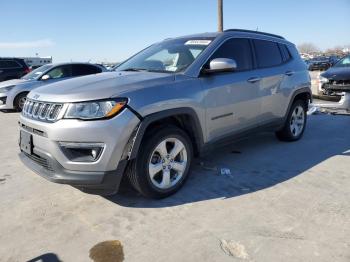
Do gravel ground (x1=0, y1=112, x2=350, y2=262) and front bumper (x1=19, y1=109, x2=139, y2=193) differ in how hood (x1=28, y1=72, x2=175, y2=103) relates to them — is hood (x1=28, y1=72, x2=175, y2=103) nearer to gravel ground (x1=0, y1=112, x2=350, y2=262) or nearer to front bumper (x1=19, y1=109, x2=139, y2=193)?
front bumper (x1=19, y1=109, x2=139, y2=193)

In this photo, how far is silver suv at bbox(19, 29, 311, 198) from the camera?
3.37m

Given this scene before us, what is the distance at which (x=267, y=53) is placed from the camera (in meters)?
5.52

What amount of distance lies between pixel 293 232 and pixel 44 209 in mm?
2441

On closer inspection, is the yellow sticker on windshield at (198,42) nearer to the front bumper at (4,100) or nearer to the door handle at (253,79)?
the door handle at (253,79)

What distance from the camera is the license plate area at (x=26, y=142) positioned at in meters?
3.71

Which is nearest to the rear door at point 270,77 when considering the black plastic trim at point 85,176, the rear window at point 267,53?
the rear window at point 267,53

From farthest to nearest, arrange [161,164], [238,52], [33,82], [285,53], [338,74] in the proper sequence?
[33,82]
[338,74]
[285,53]
[238,52]
[161,164]

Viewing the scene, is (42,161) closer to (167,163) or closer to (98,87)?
(98,87)

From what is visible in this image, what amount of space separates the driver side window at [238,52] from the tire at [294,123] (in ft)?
4.79

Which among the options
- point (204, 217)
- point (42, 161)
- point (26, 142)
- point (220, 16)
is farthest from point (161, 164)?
point (220, 16)

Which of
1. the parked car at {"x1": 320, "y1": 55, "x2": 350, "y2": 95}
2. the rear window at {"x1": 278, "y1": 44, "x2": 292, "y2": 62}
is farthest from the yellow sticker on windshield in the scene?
the parked car at {"x1": 320, "y1": 55, "x2": 350, "y2": 95}

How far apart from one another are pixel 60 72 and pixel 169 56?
7.85 meters

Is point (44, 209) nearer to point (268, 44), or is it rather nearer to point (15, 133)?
point (268, 44)

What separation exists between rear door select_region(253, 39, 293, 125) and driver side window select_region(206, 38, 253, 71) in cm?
19
